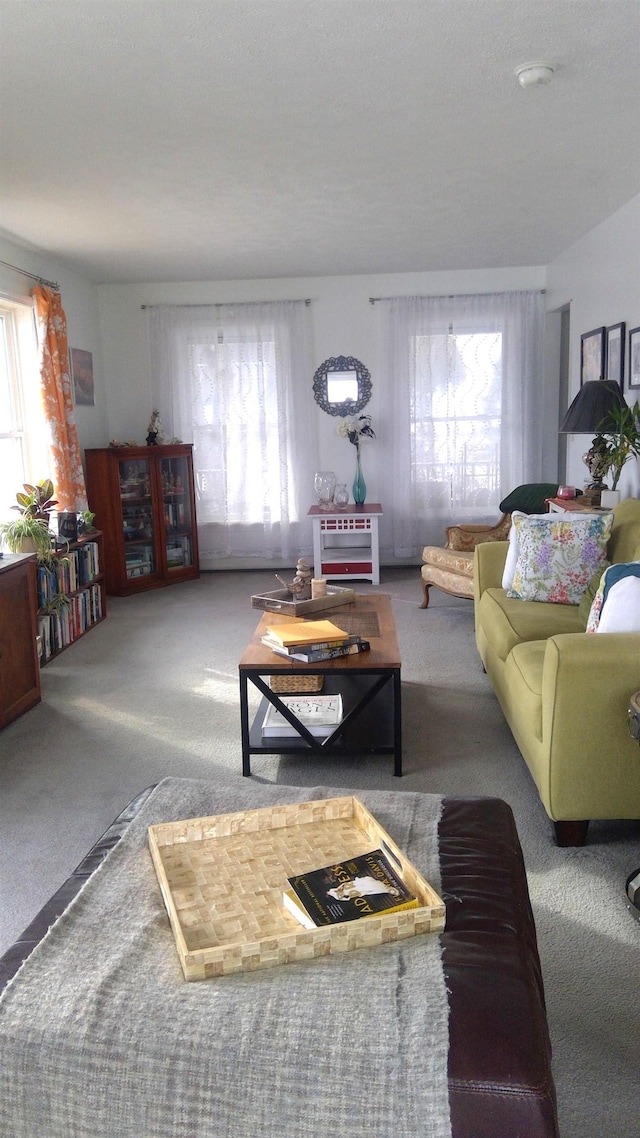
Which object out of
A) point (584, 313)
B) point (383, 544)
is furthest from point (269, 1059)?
point (383, 544)

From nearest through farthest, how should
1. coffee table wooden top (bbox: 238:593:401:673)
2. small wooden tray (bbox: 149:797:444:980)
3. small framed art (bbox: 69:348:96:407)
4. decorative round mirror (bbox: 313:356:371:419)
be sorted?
small wooden tray (bbox: 149:797:444:980) → coffee table wooden top (bbox: 238:593:401:673) → small framed art (bbox: 69:348:96:407) → decorative round mirror (bbox: 313:356:371:419)

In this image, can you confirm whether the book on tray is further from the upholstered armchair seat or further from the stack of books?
the upholstered armchair seat

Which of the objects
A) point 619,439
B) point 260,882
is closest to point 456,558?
point 619,439

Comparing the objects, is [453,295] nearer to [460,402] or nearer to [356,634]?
[460,402]

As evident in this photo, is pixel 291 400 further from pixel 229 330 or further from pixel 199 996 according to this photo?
pixel 199 996

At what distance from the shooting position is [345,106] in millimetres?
2926

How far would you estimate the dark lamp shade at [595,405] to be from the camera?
409 cm

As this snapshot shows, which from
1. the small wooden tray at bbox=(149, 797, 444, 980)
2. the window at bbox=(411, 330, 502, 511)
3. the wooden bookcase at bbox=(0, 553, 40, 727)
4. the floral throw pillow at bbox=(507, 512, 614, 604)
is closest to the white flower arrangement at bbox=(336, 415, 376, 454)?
the window at bbox=(411, 330, 502, 511)

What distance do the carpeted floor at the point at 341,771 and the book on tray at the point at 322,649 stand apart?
0.44m

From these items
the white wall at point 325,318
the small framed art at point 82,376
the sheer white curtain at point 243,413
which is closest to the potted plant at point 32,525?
the small framed art at point 82,376

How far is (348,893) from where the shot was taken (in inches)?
53.4

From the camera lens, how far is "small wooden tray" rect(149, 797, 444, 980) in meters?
1.23

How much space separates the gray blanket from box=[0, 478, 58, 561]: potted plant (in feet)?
10.8

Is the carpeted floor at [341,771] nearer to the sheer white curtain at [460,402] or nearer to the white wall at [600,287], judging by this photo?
the white wall at [600,287]
